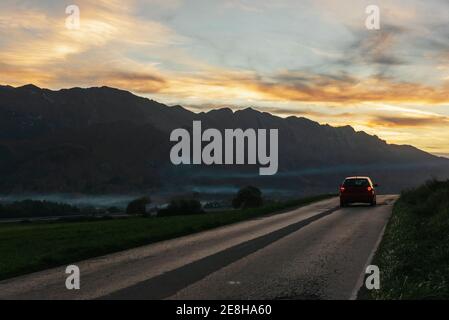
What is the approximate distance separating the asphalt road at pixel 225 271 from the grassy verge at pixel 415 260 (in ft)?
1.54

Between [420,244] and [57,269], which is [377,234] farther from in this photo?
[57,269]

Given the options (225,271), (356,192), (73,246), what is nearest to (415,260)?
(225,271)

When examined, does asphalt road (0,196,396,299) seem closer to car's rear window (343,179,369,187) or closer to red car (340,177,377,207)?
red car (340,177,377,207)

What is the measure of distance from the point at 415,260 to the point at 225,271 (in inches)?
154

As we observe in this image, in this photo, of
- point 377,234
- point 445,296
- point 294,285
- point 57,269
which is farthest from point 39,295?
point 377,234

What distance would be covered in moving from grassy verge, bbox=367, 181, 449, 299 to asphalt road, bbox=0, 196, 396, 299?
0.47 metres

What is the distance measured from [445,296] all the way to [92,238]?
11831 millimetres

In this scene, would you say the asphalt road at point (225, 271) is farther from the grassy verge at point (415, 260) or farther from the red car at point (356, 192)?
the red car at point (356, 192)

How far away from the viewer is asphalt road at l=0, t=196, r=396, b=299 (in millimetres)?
8703

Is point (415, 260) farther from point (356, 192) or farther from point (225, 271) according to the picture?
point (356, 192)

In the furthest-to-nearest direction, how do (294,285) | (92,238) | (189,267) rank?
(92,238) < (189,267) < (294,285)

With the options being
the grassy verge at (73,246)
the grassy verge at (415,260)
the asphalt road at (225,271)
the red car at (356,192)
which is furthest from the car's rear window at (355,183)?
the asphalt road at (225,271)

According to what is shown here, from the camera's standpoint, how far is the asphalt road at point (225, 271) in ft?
28.6
